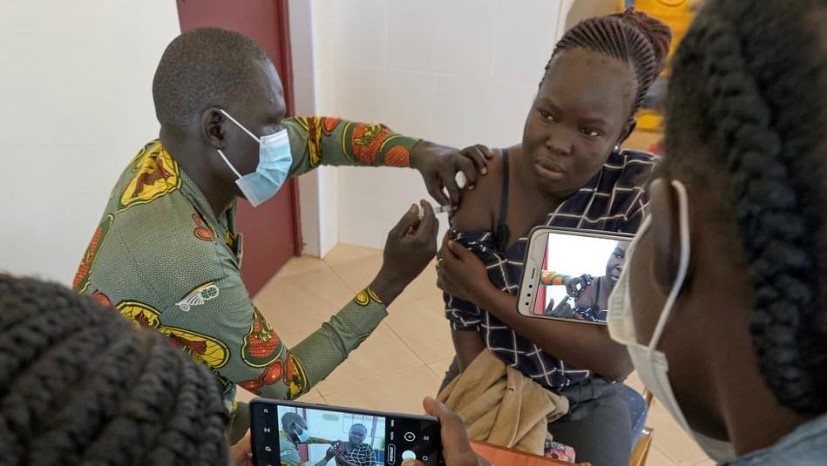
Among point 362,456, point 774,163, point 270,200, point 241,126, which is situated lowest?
point 270,200

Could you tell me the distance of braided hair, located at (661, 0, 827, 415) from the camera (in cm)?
42

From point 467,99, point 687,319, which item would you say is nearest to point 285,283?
point 467,99

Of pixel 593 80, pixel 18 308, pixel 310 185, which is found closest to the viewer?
pixel 18 308

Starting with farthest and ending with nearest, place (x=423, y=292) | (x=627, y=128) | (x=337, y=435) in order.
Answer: (x=423, y=292) → (x=627, y=128) → (x=337, y=435)

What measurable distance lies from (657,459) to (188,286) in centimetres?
160

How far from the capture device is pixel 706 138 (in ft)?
1.59

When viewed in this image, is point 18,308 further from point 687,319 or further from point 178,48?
point 178,48

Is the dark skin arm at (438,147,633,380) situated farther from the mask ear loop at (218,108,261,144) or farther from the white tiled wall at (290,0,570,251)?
the white tiled wall at (290,0,570,251)

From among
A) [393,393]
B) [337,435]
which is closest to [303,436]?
[337,435]

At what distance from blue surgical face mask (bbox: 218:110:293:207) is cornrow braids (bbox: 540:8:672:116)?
1.71ft

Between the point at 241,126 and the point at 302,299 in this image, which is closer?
the point at 241,126

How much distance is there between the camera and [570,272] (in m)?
1.01

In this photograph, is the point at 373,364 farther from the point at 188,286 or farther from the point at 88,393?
the point at 88,393

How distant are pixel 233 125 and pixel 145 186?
0.57 feet
